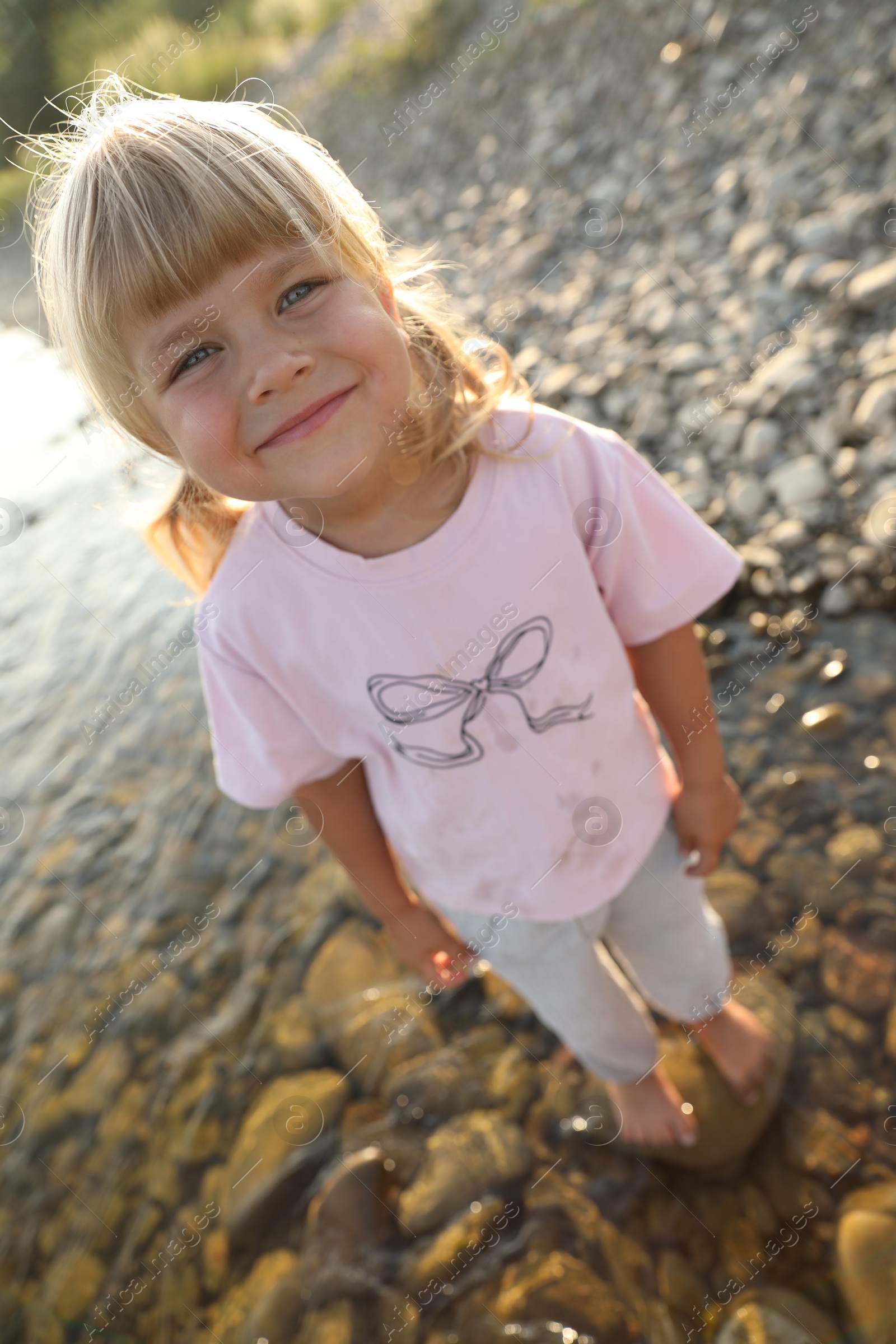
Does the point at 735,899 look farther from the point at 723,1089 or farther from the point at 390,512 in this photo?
the point at 390,512

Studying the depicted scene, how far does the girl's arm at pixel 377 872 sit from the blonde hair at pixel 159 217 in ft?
1.62

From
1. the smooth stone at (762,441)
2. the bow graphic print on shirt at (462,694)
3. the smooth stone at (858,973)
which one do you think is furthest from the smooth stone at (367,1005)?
the smooth stone at (762,441)

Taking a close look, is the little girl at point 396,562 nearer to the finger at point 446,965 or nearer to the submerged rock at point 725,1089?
the finger at point 446,965

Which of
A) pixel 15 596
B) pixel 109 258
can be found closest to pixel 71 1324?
pixel 109 258

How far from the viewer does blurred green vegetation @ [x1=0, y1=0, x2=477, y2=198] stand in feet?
21.5

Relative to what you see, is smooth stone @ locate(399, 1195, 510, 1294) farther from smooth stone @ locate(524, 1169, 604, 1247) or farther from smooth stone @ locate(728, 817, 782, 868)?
smooth stone @ locate(728, 817, 782, 868)

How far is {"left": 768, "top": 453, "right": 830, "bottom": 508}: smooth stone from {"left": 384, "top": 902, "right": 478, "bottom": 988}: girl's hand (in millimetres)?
1721

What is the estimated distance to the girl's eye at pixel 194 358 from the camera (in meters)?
0.91

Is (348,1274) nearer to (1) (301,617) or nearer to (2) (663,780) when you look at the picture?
(2) (663,780)

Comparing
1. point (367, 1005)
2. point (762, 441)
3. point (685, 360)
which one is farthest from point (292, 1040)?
point (685, 360)

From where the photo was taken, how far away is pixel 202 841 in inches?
109

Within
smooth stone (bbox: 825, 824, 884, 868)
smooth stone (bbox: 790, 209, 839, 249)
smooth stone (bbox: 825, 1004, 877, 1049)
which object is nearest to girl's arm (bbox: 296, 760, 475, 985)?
smooth stone (bbox: 825, 1004, 877, 1049)

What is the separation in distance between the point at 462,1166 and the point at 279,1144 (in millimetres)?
440

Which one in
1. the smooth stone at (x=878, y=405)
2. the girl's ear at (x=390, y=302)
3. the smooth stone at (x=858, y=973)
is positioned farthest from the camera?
the smooth stone at (x=878, y=405)
